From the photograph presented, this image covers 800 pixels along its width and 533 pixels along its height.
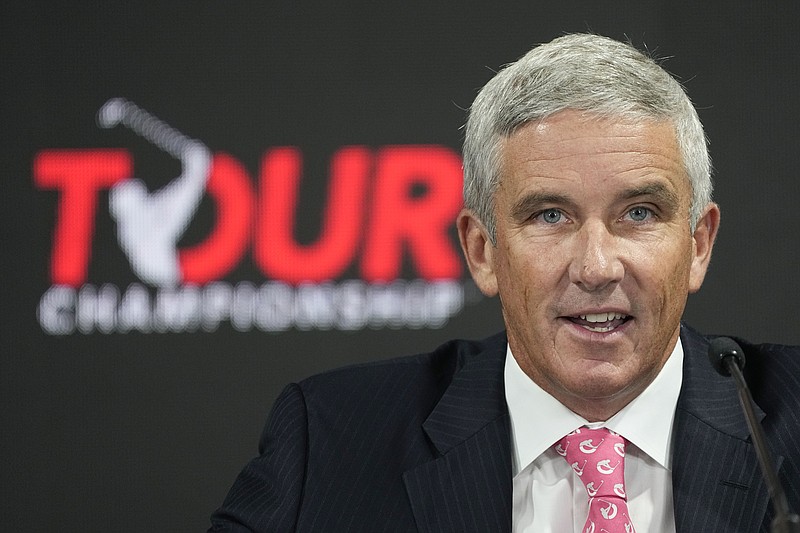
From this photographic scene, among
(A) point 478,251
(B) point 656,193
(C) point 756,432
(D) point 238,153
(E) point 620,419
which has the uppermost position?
(D) point 238,153

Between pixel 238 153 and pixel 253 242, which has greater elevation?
pixel 238 153

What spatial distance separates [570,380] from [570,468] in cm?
22

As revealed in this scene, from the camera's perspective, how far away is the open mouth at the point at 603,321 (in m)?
1.93

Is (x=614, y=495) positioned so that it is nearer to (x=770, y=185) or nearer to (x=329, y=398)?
(x=329, y=398)

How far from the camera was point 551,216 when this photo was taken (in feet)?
6.49

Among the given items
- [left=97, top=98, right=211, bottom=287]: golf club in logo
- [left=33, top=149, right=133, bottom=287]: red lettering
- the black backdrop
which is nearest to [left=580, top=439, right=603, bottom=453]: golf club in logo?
the black backdrop

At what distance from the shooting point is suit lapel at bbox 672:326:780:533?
197cm

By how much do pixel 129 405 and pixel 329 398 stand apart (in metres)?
1.76

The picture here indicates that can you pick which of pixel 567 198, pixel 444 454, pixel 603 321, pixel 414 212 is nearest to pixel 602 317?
pixel 603 321

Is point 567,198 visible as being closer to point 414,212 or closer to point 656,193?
point 656,193

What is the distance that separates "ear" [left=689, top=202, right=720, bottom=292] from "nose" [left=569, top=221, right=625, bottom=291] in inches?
11.0

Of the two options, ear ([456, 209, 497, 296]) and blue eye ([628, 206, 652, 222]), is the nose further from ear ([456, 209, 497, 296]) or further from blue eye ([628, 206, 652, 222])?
ear ([456, 209, 497, 296])

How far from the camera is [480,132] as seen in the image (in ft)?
6.91

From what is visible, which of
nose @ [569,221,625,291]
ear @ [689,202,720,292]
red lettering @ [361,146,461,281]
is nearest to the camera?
nose @ [569,221,625,291]
